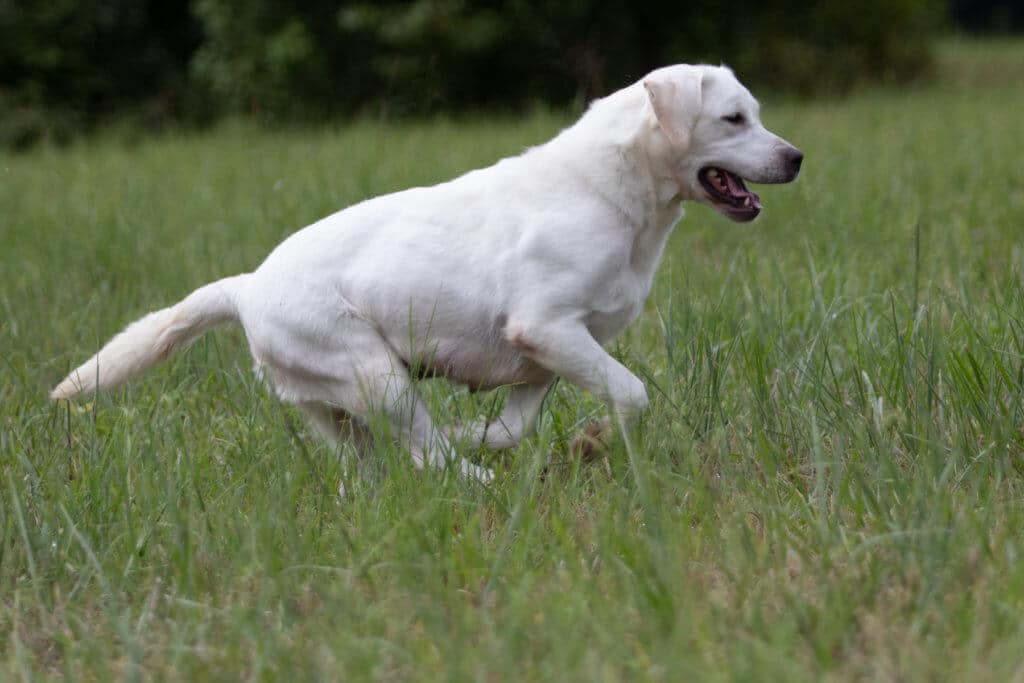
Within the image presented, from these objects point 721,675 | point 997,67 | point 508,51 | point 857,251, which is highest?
point 721,675

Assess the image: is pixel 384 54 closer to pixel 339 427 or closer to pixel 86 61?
pixel 86 61

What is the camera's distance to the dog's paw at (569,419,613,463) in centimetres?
365

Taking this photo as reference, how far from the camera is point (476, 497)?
330 centimetres

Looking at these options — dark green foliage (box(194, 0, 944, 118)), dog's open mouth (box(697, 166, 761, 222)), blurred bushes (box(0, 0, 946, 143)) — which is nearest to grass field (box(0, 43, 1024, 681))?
dog's open mouth (box(697, 166, 761, 222))

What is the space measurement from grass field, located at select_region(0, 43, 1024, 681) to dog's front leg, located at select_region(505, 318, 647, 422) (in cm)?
14

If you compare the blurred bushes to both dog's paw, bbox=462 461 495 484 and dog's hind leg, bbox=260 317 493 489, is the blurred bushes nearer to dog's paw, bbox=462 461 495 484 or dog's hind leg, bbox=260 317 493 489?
dog's hind leg, bbox=260 317 493 489

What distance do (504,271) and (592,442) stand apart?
552 mm

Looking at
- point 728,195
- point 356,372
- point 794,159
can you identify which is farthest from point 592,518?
point 794,159

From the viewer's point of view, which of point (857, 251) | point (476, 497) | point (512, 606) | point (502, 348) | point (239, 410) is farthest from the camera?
point (857, 251)

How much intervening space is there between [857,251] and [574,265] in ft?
8.29

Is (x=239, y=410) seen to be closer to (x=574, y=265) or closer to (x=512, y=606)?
(x=574, y=265)

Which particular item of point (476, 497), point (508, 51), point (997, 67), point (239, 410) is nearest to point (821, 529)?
point (476, 497)

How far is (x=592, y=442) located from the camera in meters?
3.65

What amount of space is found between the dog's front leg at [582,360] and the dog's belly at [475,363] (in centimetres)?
15
